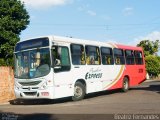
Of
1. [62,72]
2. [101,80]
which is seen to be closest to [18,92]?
[62,72]

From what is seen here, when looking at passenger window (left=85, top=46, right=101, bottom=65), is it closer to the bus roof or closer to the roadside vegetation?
the bus roof

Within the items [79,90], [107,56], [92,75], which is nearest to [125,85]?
[107,56]

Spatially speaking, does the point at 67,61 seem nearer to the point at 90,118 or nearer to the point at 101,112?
the point at 101,112

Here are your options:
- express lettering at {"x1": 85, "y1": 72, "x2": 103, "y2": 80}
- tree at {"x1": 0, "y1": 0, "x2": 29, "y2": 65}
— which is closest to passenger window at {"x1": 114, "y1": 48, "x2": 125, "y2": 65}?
express lettering at {"x1": 85, "y1": 72, "x2": 103, "y2": 80}

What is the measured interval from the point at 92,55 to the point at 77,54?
1.45 m

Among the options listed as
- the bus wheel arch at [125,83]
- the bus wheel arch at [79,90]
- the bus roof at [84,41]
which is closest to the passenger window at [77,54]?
the bus roof at [84,41]

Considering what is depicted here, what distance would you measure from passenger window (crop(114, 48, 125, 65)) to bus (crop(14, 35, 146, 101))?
0.70 m

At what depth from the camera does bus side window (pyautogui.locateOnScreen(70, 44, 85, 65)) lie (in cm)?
1755

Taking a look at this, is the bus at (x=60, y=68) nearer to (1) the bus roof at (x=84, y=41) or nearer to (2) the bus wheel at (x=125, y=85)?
(1) the bus roof at (x=84, y=41)

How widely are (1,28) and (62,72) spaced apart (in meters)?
10.2

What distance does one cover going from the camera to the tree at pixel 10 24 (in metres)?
25.2

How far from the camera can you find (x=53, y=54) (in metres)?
16.3

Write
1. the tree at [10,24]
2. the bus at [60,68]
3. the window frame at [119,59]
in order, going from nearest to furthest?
the bus at [60,68], the window frame at [119,59], the tree at [10,24]

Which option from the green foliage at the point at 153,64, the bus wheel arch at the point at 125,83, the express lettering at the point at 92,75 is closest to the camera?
the express lettering at the point at 92,75
